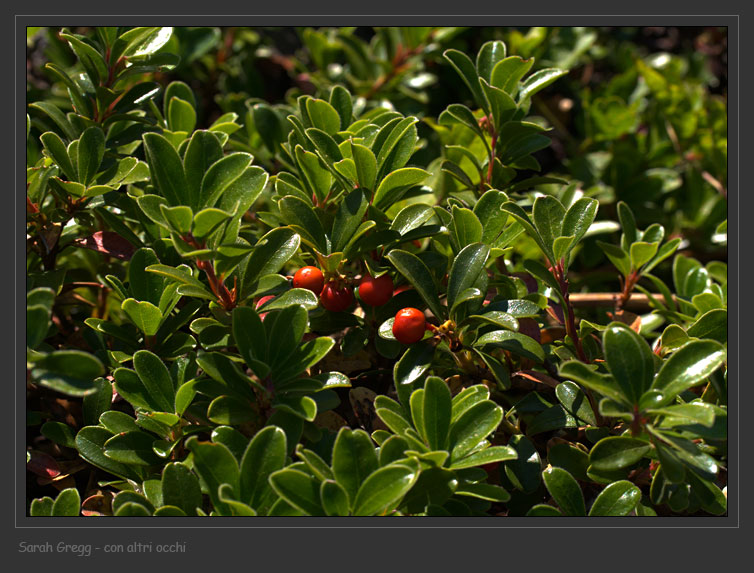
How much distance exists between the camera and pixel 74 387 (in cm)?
115

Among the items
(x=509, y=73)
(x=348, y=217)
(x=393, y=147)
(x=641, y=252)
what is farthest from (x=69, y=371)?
(x=641, y=252)

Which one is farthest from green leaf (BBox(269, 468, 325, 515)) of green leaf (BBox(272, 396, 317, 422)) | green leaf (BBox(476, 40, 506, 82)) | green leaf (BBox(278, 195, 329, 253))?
green leaf (BBox(476, 40, 506, 82))

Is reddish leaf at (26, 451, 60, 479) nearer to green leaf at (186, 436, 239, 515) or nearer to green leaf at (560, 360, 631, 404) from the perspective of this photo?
green leaf at (186, 436, 239, 515)

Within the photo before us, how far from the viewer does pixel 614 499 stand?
57.3 inches

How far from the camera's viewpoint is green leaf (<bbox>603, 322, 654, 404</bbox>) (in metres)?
1.34

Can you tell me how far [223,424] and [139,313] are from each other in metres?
0.32

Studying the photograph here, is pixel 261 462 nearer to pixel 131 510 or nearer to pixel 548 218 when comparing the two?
pixel 131 510

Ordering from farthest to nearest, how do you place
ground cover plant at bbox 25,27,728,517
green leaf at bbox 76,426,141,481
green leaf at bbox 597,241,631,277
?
green leaf at bbox 597,241,631,277
green leaf at bbox 76,426,141,481
ground cover plant at bbox 25,27,728,517

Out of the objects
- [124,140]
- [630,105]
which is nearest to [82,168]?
[124,140]

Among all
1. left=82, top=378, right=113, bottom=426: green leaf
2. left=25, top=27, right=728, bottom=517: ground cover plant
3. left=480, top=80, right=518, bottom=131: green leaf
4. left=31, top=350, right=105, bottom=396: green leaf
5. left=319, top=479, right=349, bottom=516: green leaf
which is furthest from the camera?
left=480, top=80, right=518, bottom=131: green leaf

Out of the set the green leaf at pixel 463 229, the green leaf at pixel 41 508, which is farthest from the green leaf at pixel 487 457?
the green leaf at pixel 41 508

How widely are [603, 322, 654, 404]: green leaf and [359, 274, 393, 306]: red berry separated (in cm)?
51

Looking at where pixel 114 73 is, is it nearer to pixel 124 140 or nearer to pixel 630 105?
pixel 124 140

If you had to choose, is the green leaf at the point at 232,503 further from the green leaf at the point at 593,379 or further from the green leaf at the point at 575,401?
the green leaf at the point at 575,401
